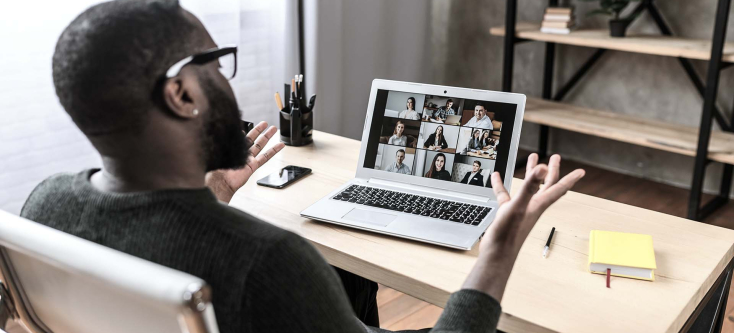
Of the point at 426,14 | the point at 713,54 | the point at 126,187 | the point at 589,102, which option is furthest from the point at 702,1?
the point at 126,187

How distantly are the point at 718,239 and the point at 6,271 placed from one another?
3.93 feet

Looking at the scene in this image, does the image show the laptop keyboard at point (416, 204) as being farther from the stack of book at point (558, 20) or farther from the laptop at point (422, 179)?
the stack of book at point (558, 20)

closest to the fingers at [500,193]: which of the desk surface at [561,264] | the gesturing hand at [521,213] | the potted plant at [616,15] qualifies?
the gesturing hand at [521,213]

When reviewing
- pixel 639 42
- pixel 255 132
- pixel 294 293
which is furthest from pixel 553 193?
pixel 639 42

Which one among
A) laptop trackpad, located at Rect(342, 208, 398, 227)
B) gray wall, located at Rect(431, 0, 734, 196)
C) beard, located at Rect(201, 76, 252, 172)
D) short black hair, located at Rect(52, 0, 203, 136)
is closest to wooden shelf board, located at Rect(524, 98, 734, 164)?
gray wall, located at Rect(431, 0, 734, 196)

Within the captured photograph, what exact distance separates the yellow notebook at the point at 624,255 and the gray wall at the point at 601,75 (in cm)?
218

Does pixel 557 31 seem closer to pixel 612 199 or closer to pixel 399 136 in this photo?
pixel 612 199

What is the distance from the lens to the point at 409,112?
1.51 m

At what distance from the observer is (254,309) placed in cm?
74

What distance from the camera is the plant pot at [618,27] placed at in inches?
117

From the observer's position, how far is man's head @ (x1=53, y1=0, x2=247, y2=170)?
75cm

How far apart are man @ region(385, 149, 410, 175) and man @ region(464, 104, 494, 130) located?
16 cm

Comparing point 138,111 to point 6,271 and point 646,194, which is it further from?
point 646,194

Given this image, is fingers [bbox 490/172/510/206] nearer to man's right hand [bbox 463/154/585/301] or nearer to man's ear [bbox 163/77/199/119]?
man's right hand [bbox 463/154/585/301]
